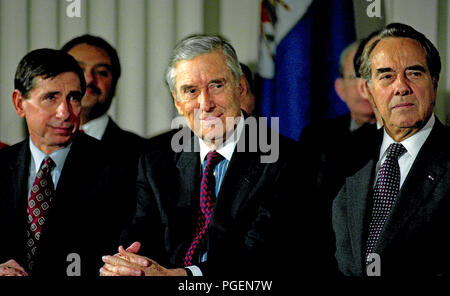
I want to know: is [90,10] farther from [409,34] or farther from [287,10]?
[409,34]

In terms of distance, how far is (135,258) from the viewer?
6.95 feet

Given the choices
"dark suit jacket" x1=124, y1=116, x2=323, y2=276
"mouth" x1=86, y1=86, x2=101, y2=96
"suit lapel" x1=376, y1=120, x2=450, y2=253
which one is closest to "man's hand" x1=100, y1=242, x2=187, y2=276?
"dark suit jacket" x1=124, y1=116, x2=323, y2=276

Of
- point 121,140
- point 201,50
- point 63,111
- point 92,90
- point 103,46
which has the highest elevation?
point 103,46

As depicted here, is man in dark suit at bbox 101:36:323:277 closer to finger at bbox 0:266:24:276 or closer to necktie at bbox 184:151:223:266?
necktie at bbox 184:151:223:266

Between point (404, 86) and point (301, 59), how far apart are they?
104 cm

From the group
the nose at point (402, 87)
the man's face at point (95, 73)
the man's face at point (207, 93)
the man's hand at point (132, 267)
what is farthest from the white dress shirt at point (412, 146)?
the man's face at point (95, 73)

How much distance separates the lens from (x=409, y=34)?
220 cm

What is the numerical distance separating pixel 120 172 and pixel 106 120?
0.60 m

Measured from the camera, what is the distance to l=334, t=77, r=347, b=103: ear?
3.10m

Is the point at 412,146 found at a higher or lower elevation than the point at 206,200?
higher

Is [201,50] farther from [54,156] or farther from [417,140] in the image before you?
[417,140]

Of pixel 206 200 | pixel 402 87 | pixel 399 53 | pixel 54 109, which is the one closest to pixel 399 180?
pixel 402 87
